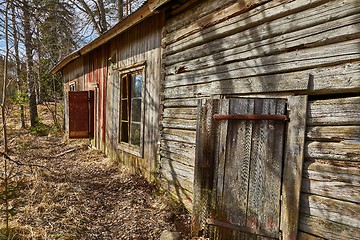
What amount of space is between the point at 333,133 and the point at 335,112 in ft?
0.59

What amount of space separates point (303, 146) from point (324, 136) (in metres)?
0.19

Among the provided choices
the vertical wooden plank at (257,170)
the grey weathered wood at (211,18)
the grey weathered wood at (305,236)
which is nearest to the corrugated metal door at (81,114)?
the grey weathered wood at (211,18)

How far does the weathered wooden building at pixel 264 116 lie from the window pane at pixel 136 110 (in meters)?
1.25

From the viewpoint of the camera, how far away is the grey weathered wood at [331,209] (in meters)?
1.96

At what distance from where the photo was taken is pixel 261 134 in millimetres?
2543

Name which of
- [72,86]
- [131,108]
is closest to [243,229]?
[131,108]

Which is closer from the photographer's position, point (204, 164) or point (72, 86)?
point (204, 164)

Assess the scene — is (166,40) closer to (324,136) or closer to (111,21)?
(324,136)

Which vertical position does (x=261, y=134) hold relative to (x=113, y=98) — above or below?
below

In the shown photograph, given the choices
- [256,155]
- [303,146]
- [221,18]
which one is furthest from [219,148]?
[221,18]

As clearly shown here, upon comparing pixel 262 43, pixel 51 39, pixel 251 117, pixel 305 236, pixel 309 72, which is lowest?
pixel 305 236

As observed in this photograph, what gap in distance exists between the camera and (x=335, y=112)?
6.88 ft

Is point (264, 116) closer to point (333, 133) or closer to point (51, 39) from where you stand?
point (333, 133)

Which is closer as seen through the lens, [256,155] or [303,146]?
[303,146]
